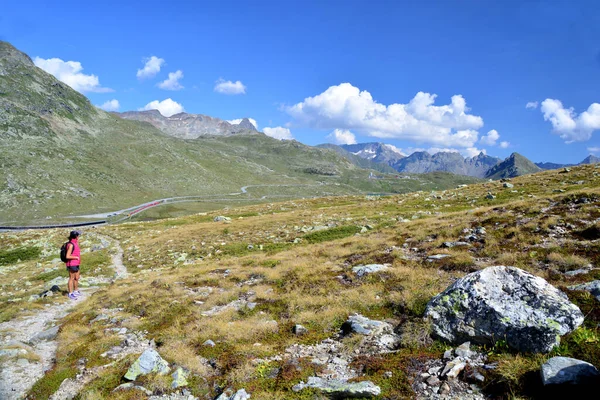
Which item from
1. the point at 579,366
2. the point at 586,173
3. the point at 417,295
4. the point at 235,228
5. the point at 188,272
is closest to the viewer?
the point at 579,366

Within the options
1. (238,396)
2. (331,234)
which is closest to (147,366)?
(238,396)

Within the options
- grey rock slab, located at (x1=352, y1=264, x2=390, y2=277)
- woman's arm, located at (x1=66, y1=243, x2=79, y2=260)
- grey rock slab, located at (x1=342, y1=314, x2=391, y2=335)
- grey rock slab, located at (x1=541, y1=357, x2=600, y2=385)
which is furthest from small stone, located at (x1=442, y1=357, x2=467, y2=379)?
woman's arm, located at (x1=66, y1=243, x2=79, y2=260)

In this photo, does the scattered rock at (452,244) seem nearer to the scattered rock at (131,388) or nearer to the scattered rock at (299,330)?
the scattered rock at (299,330)

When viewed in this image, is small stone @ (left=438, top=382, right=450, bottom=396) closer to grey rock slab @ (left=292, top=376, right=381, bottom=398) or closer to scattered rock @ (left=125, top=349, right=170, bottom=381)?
grey rock slab @ (left=292, top=376, right=381, bottom=398)

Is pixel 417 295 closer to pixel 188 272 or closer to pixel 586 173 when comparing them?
pixel 188 272

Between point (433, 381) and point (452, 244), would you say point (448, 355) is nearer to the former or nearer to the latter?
point (433, 381)

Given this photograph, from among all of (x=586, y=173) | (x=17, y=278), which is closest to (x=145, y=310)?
(x=17, y=278)

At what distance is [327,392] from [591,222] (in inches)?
746

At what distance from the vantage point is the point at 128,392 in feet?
29.3

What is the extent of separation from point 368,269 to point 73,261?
1910 centimetres

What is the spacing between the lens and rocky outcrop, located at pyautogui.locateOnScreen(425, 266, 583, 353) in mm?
8086

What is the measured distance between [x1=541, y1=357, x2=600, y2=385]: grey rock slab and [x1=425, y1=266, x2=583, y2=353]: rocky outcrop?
118 cm

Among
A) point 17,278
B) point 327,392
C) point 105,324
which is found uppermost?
point 327,392

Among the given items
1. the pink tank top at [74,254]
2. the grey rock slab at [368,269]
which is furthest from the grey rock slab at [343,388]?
the pink tank top at [74,254]
